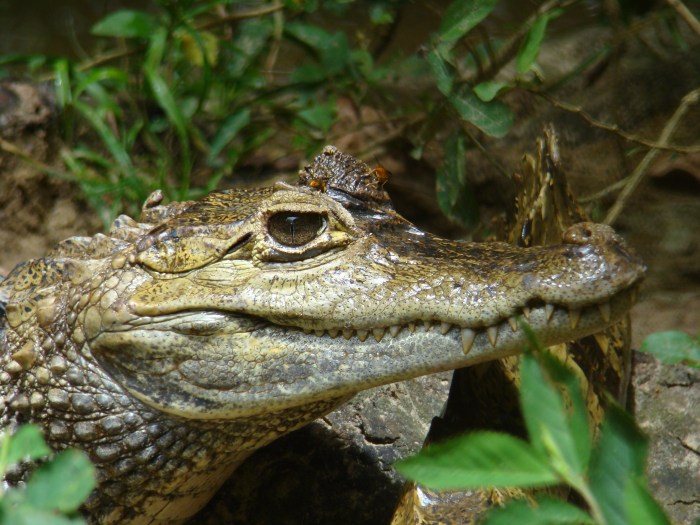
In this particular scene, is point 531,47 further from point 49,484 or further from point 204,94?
point 49,484

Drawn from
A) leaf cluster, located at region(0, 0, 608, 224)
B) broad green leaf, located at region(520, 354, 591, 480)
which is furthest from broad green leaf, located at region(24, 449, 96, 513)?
leaf cluster, located at region(0, 0, 608, 224)

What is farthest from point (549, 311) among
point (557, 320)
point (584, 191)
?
point (584, 191)

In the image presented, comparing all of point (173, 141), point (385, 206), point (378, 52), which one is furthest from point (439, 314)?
point (378, 52)

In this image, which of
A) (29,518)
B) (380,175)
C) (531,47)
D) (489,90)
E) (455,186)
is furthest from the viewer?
(455,186)

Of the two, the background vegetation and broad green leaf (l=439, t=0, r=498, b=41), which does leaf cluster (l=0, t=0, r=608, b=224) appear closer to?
the background vegetation

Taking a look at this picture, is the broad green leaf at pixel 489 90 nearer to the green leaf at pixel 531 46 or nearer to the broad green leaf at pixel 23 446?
the green leaf at pixel 531 46

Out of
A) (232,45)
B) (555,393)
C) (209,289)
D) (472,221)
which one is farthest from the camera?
(232,45)

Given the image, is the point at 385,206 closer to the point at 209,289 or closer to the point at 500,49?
the point at 209,289

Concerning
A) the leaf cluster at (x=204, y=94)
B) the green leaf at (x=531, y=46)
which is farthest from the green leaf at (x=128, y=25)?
the green leaf at (x=531, y=46)
